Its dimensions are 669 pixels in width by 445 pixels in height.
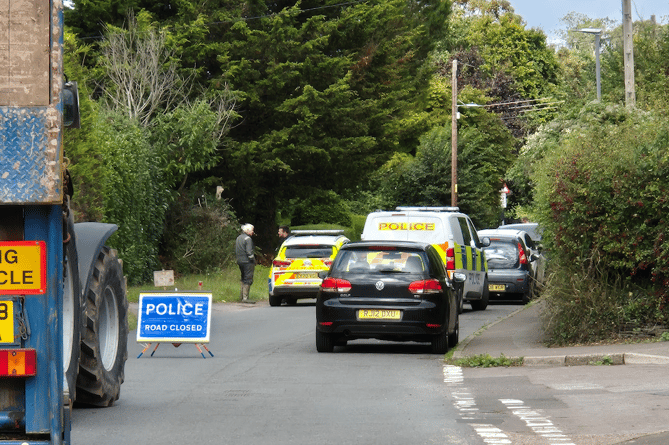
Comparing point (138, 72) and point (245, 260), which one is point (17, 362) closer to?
point (245, 260)

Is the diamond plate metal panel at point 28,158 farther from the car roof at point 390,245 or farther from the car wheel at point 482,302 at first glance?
the car wheel at point 482,302

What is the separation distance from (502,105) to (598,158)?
6262 centimetres

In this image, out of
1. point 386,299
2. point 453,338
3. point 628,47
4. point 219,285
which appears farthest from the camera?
point 219,285

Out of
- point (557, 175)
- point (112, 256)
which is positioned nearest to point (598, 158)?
point (557, 175)

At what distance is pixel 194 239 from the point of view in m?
35.7

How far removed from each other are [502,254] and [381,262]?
41.1 feet

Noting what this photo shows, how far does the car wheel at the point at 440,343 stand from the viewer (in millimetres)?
15836

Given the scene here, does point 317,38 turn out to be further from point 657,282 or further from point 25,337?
point 25,337

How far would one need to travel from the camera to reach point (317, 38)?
41.3m

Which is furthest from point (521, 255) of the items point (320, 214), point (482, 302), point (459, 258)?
point (320, 214)

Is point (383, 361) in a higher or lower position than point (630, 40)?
lower

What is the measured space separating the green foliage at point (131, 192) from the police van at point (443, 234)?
21.0 feet

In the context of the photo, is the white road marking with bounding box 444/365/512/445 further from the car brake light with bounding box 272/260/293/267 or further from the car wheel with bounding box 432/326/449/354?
the car brake light with bounding box 272/260/293/267

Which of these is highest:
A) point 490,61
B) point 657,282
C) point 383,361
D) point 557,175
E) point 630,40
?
point 490,61
